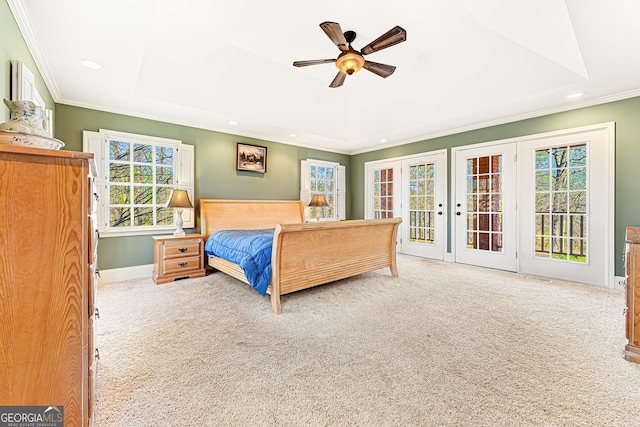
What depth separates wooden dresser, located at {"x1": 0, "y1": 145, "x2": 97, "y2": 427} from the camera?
3.30 ft

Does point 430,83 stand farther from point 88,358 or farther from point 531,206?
point 88,358

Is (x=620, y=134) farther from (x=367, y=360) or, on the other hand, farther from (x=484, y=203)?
(x=367, y=360)

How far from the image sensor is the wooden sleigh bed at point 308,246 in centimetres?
272

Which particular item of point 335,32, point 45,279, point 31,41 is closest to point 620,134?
point 335,32

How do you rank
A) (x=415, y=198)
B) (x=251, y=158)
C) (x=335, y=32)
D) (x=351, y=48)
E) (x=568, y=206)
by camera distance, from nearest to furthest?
1. (x=335, y=32)
2. (x=351, y=48)
3. (x=568, y=206)
4. (x=251, y=158)
5. (x=415, y=198)

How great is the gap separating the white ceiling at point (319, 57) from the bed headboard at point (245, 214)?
1.33m

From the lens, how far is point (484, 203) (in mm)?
4562

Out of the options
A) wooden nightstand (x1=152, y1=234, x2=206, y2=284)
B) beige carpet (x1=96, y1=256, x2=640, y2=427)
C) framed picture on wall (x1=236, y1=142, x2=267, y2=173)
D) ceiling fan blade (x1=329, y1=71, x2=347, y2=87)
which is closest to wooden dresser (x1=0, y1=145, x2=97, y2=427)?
beige carpet (x1=96, y1=256, x2=640, y2=427)

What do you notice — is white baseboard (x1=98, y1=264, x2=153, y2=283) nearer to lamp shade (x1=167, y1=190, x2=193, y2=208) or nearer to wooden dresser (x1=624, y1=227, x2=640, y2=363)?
lamp shade (x1=167, y1=190, x2=193, y2=208)

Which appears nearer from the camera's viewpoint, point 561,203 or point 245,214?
point 561,203

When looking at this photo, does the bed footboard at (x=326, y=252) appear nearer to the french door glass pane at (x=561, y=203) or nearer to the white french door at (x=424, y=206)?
the white french door at (x=424, y=206)

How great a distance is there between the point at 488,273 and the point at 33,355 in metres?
4.82

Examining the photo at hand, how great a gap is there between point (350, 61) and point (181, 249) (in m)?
3.23

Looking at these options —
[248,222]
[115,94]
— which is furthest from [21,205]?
[248,222]
